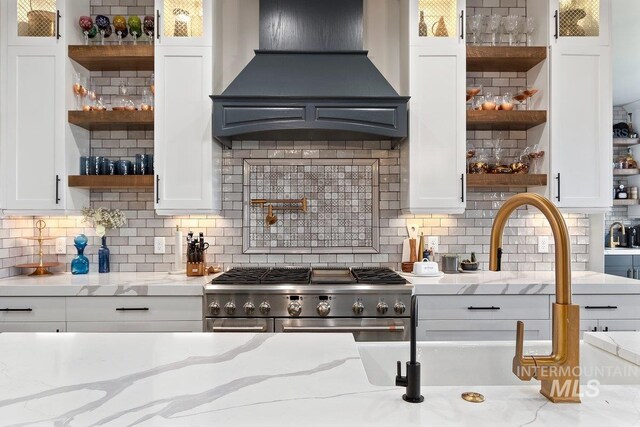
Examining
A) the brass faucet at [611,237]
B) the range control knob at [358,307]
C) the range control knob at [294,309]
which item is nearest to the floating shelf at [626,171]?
the brass faucet at [611,237]

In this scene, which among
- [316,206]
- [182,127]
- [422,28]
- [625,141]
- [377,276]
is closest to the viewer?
[377,276]

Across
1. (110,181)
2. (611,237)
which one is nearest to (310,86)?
(110,181)

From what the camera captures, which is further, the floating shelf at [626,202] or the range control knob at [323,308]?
the floating shelf at [626,202]

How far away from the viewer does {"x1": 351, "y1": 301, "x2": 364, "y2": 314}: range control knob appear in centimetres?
269

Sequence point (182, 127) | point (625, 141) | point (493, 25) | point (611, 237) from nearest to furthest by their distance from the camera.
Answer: point (182, 127), point (493, 25), point (611, 237), point (625, 141)

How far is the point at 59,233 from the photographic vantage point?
3404 millimetres

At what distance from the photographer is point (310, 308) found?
107 inches

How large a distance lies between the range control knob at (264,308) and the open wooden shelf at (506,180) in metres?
1.61

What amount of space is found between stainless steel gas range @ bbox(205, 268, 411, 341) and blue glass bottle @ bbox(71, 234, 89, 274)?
1130 millimetres

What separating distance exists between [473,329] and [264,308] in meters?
1.28

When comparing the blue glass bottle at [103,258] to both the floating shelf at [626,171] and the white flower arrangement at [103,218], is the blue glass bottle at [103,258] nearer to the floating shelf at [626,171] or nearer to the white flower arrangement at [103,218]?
the white flower arrangement at [103,218]

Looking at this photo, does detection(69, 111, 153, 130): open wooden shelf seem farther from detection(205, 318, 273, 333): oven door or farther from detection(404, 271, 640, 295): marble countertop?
detection(404, 271, 640, 295): marble countertop

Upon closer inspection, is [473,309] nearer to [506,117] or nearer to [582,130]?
[506,117]

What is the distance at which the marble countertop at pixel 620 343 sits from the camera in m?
1.25
